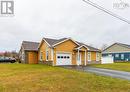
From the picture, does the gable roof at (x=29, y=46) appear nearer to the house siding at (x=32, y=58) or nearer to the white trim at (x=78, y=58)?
the house siding at (x=32, y=58)

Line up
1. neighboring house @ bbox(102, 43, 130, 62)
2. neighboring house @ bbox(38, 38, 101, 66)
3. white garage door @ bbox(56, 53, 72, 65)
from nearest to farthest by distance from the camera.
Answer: neighboring house @ bbox(38, 38, 101, 66) < white garage door @ bbox(56, 53, 72, 65) < neighboring house @ bbox(102, 43, 130, 62)

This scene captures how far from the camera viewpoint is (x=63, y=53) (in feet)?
105

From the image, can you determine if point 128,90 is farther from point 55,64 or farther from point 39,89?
point 55,64

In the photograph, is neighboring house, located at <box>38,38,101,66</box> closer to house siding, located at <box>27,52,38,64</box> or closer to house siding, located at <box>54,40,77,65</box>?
house siding, located at <box>54,40,77,65</box>

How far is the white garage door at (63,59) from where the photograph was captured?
1240 inches

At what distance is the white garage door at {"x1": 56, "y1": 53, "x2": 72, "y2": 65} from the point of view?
103 feet

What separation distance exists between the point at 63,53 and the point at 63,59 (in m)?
1.03

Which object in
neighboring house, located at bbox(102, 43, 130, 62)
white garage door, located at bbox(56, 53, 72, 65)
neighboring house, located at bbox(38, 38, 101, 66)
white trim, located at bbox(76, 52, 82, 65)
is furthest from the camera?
neighboring house, located at bbox(102, 43, 130, 62)

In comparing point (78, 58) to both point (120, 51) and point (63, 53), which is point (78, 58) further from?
point (120, 51)

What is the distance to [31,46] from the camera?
134ft

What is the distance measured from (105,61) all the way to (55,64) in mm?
15475

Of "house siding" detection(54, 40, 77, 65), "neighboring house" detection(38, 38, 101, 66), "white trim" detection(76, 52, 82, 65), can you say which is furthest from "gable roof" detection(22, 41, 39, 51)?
"white trim" detection(76, 52, 82, 65)

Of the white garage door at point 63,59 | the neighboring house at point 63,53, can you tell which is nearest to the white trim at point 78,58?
the neighboring house at point 63,53

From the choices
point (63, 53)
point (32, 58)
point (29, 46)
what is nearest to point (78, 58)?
point (63, 53)
